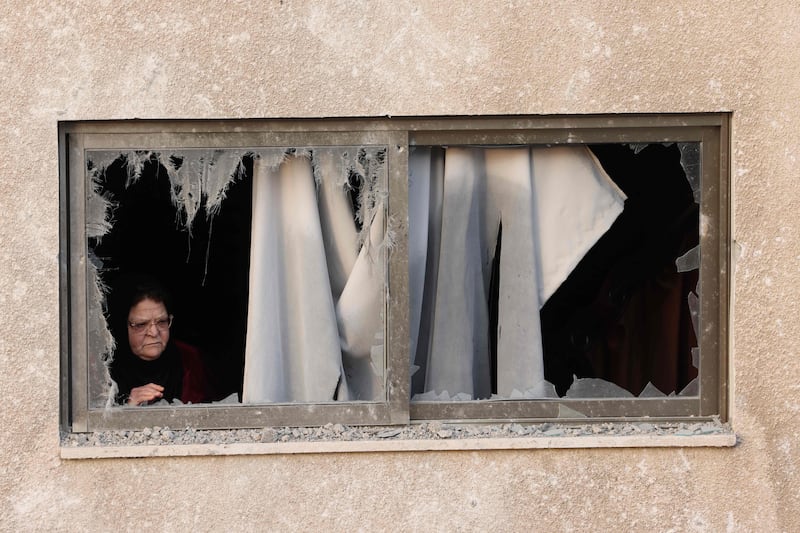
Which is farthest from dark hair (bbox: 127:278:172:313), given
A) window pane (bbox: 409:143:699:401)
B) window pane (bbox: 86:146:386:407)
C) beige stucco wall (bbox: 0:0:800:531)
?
window pane (bbox: 409:143:699:401)

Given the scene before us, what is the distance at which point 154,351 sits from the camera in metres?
4.07

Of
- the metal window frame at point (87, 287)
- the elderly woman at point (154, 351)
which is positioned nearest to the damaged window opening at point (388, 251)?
the metal window frame at point (87, 287)

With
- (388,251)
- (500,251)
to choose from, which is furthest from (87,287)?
(500,251)

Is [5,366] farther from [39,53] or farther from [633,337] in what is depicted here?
[633,337]

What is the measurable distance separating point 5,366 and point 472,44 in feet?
6.83

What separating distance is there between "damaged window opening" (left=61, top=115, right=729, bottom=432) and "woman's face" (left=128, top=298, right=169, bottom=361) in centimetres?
25

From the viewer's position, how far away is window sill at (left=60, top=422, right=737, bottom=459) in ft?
10.9

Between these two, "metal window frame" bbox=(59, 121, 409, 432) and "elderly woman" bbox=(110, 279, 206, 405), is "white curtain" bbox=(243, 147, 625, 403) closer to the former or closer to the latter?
"metal window frame" bbox=(59, 121, 409, 432)

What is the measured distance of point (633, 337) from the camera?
5.00 metres

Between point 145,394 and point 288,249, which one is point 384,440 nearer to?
point 288,249

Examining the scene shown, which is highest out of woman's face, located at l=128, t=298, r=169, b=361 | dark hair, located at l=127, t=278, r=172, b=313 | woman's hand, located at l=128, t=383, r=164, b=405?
dark hair, located at l=127, t=278, r=172, b=313

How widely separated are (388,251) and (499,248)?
49 cm

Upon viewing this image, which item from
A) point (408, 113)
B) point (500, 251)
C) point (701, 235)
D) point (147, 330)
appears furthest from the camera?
point (147, 330)

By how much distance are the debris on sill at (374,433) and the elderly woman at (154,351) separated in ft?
1.14
